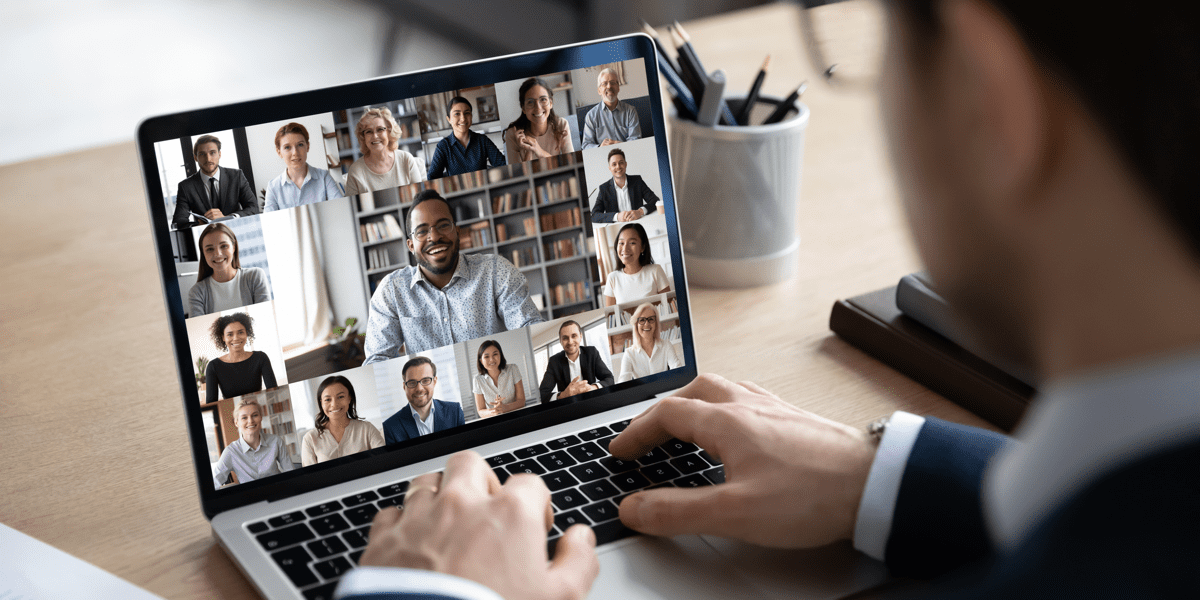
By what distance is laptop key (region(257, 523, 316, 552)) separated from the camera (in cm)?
62

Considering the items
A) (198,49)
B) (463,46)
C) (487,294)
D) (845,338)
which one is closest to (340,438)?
(487,294)

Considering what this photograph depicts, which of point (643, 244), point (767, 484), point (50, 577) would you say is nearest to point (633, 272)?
point (643, 244)

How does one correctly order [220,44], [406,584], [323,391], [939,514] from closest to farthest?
1. [406,584]
2. [939,514]
3. [323,391]
4. [220,44]

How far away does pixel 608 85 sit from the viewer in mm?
765

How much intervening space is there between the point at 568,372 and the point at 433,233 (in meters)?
0.16

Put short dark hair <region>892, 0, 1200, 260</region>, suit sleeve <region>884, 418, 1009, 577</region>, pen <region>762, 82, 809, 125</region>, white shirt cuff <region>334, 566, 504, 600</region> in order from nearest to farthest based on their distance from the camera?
1. short dark hair <region>892, 0, 1200, 260</region>
2. white shirt cuff <region>334, 566, 504, 600</region>
3. suit sleeve <region>884, 418, 1009, 577</region>
4. pen <region>762, 82, 809, 125</region>

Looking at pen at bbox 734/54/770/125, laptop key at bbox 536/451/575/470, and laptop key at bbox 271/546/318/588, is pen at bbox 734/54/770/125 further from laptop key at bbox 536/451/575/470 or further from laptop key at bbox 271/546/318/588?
laptop key at bbox 271/546/318/588

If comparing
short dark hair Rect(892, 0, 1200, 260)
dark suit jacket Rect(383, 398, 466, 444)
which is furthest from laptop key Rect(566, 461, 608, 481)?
short dark hair Rect(892, 0, 1200, 260)

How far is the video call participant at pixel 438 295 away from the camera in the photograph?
2.30 feet

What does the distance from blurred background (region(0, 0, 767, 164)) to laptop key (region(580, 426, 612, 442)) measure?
2643 mm

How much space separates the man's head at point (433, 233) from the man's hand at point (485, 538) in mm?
177

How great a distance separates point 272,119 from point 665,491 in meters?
0.39

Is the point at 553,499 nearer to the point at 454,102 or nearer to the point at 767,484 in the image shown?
the point at 767,484

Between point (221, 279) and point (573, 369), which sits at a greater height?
point (221, 279)
